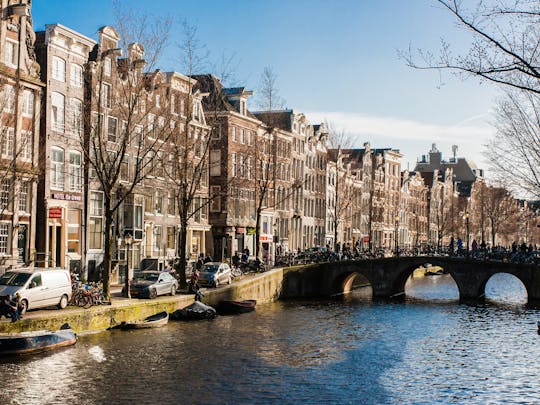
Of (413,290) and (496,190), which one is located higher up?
(496,190)

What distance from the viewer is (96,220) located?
185 ft

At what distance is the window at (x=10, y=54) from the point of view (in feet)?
155

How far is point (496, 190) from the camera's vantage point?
413ft

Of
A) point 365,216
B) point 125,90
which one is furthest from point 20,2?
point 365,216

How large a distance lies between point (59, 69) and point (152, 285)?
16.1 meters

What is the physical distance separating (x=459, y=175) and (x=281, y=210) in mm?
105560

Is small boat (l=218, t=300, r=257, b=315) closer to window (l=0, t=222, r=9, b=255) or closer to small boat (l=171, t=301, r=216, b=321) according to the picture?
small boat (l=171, t=301, r=216, b=321)

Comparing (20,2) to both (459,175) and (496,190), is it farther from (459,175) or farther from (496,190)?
(459,175)

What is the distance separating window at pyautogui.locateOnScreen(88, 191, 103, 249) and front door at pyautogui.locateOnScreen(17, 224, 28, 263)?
7.22 meters

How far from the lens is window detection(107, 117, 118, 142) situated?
191ft

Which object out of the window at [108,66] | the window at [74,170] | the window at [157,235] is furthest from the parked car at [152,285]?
the window at [108,66]

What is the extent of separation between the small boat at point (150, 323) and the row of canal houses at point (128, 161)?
4.84m

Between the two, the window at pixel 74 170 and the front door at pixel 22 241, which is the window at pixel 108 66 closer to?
the window at pixel 74 170

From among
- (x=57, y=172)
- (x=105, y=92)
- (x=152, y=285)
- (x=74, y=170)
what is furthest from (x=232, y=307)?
(x=105, y=92)
